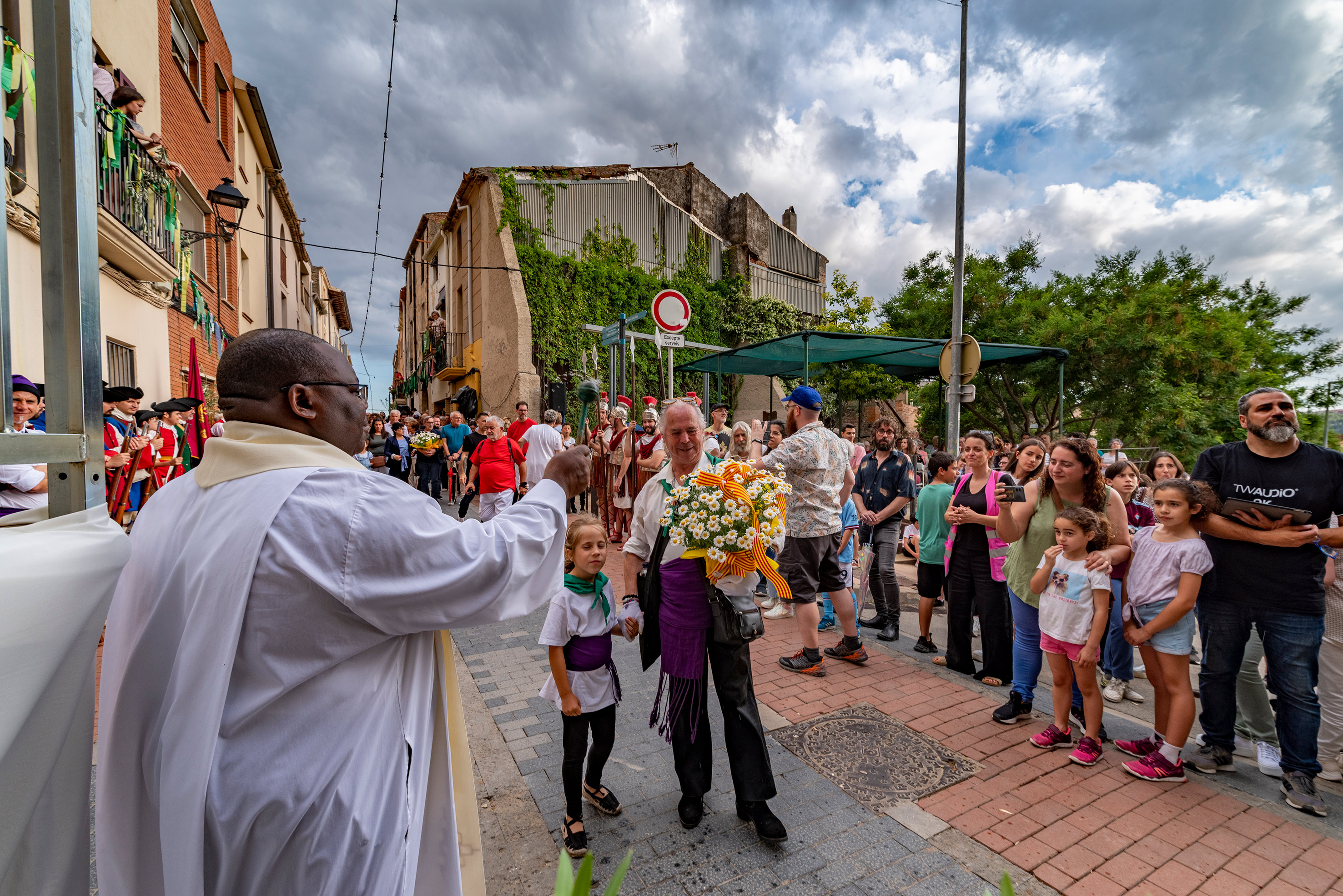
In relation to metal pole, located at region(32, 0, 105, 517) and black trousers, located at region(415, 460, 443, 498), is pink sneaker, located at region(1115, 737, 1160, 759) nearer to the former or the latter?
metal pole, located at region(32, 0, 105, 517)

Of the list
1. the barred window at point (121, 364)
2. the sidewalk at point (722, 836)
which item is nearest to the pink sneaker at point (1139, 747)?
the sidewalk at point (722, 836)

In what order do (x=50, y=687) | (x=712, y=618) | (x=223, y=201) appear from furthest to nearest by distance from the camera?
(x=223, y=201), (x=712, y=618), (x=50, y=687)

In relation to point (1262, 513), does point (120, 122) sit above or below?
above

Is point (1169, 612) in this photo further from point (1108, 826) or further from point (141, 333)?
point (141, 333)

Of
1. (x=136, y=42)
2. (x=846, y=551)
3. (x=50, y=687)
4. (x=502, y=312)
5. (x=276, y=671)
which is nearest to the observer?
(x=50, y=687)

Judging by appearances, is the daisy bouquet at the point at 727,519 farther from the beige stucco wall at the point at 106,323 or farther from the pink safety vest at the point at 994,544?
the beige stucco wall at the point at 106,323

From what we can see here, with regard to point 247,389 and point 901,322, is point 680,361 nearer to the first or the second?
point 901,322

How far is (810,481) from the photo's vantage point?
5070 mm

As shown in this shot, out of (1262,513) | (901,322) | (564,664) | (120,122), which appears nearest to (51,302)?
(564,664)

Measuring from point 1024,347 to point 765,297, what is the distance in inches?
607

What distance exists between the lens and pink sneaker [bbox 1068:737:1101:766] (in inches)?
139

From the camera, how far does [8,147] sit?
5379 mm

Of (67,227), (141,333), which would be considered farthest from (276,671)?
(141,333)

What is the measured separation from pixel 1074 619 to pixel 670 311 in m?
7.31
